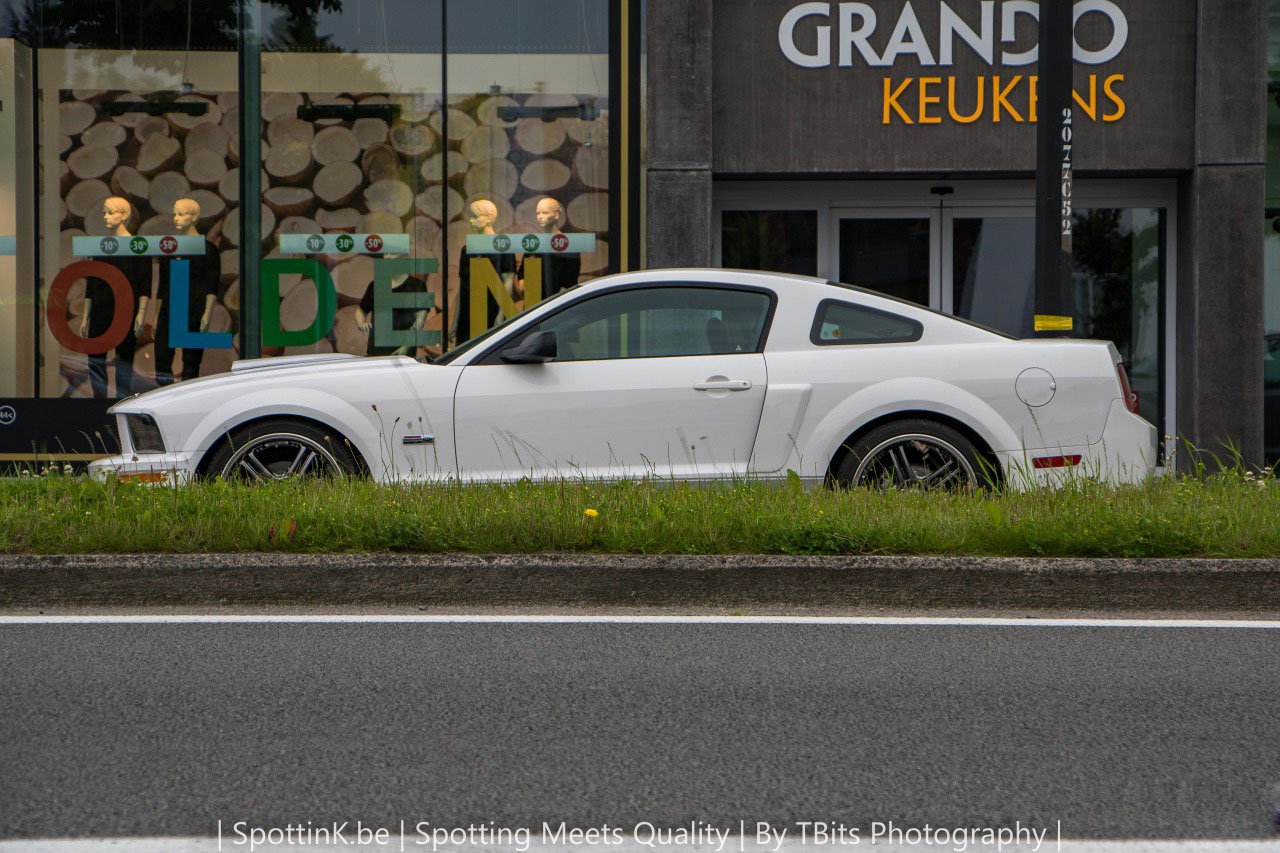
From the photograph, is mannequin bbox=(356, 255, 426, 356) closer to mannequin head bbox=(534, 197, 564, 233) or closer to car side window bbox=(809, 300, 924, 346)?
mannequin head bbox=(534, 197, 564, 233)

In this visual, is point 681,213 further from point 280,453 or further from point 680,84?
point 280,453

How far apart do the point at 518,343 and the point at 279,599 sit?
2186 mm

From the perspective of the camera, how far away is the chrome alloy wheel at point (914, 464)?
7289 millimetres

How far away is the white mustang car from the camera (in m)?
7.30

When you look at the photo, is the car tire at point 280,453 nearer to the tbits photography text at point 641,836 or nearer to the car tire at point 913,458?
the car tire at point 913,458

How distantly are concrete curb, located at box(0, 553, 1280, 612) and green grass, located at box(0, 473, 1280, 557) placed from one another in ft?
0.68

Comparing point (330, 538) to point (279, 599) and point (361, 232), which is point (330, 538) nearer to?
point (279, 599)

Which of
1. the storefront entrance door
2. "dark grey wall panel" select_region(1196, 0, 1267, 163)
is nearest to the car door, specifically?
the storefront entrance door

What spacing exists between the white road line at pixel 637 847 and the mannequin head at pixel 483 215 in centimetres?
983

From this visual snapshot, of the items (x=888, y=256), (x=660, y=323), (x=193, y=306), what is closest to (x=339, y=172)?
(x=193, y=306)

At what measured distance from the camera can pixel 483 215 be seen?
41.1 feet

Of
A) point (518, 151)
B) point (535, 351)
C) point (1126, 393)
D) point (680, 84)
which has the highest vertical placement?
point (680, 84)

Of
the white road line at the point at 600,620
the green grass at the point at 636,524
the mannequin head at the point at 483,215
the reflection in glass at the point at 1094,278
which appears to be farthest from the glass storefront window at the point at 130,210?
the white road line at the point at 600,620

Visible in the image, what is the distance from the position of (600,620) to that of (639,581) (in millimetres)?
397
